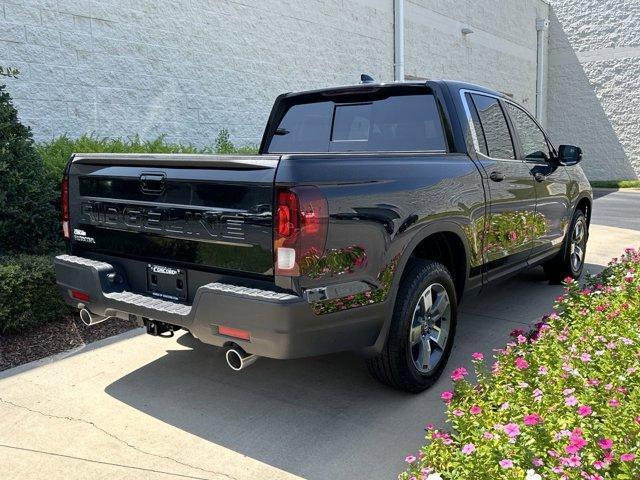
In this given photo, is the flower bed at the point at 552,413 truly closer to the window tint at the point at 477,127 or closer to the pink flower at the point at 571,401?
the pink flower at the point at 571,401

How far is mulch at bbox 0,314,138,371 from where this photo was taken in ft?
14.4

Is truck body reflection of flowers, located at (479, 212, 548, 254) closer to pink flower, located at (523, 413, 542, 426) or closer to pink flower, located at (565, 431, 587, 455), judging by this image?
pink flower, located at (523, 413, 542, 426)

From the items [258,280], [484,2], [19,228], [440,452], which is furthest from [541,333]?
[484,2]

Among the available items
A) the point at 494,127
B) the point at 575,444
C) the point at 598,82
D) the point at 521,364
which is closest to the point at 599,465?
the point at 575,444

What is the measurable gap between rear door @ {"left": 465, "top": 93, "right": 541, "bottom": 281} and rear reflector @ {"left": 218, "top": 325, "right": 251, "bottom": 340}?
6.92 ft

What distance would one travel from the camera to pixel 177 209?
10.5ft

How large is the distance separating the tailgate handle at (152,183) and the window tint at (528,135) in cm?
309

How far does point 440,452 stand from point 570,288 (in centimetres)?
245

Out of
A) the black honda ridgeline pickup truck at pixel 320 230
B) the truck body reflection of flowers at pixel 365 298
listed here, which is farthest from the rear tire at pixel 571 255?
the truck body reflection of flowers at pixel 365 298

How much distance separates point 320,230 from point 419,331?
1.13 meters

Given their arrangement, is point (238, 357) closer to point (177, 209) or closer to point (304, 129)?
point (177, 209)

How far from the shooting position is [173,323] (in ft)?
10.3

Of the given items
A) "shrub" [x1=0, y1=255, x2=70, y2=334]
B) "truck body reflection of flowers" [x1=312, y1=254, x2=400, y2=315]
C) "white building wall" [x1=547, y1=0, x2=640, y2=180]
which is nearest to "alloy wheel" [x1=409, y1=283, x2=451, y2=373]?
"truck body reflection of flowers" [x1=312, y1=254, x2=400, y2=315]

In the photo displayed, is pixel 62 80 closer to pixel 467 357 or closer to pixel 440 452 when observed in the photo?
pixel 467 357
